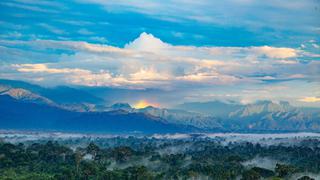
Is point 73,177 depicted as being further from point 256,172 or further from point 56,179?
point 256,172

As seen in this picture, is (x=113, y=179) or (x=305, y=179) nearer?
(x=305, y=179)

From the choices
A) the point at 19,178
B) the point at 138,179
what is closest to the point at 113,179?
the point at 138,179

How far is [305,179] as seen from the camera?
18612cm

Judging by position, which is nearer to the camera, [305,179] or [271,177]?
[305,179]

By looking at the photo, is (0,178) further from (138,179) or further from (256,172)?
(256,172)

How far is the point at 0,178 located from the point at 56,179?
65.8ft

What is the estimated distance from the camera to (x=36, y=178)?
639ft

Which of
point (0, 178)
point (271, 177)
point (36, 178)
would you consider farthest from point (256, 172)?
point (0, 178)

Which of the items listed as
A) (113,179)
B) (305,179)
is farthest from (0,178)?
(305,179)

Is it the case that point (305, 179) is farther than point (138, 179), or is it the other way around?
point (138, 179)

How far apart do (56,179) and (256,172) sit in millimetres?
74648

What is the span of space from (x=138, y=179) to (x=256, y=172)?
44855 mm

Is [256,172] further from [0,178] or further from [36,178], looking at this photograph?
[0,178]

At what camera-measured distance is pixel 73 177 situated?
200 m
